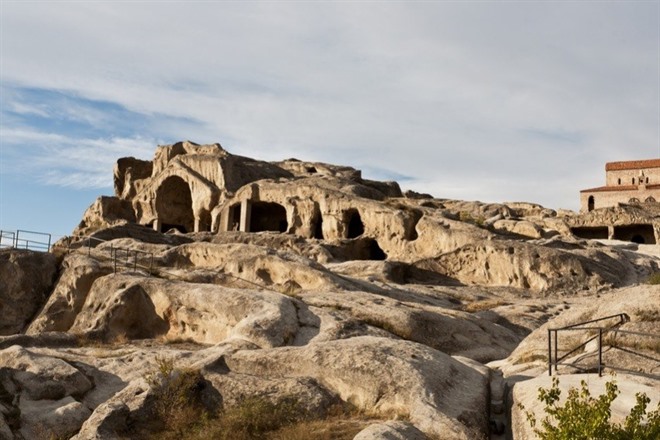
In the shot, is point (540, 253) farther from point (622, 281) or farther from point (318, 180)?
point (318, 180)

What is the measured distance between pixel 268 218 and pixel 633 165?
40208mm

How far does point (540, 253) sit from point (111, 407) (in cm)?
2124

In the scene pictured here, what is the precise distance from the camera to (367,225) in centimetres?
3534

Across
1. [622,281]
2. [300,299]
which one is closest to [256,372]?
[300,299]

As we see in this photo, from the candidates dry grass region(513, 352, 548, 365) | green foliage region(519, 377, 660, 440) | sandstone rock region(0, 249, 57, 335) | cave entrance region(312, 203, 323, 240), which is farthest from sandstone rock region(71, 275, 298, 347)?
cave entrance region(312, 203, 323, 240)

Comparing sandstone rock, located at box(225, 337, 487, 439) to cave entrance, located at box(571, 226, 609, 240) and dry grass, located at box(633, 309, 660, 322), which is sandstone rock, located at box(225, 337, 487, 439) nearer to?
dry grass, located at box(633, 309, 660, 322)

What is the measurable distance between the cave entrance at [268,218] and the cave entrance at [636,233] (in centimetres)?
1979

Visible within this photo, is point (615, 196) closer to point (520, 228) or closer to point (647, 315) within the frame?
point (520, 228)

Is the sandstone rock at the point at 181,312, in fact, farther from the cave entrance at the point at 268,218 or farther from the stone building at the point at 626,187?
the stone building at the point at 626,187

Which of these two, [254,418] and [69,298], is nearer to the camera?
[254,418]

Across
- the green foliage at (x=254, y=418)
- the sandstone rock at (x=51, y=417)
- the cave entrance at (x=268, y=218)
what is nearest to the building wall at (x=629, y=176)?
the cave entrance at (x=268, y=218)

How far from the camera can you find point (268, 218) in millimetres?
46906

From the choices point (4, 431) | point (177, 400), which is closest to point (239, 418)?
point (177, 400)

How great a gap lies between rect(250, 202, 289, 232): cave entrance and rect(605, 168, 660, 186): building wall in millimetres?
37838
